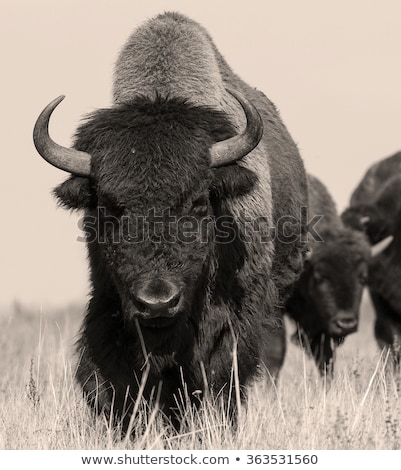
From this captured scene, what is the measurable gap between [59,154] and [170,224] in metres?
0.92

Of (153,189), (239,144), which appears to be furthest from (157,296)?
(239,144)

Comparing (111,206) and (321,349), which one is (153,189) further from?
(321,349)

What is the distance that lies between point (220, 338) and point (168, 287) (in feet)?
3.97

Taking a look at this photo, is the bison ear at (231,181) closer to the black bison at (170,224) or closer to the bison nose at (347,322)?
the black bison at (170,224)

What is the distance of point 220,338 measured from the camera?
7.20 meters

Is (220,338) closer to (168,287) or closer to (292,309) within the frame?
(168,287)

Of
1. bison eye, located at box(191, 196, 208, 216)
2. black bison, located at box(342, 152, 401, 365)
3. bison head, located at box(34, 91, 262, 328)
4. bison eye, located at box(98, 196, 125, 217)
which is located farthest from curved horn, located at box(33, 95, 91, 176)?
black bison, located at box(342, 152, 401, 365)

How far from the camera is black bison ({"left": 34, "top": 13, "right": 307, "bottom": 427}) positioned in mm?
6316

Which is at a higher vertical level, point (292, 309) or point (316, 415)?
point (316, 415)

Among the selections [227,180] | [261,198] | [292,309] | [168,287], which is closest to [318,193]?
[292,309]

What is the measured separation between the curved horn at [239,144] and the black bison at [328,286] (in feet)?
17.5

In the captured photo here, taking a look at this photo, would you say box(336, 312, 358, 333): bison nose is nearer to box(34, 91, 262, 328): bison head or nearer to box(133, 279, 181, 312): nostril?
box(34, 91, 262, 328): bison head

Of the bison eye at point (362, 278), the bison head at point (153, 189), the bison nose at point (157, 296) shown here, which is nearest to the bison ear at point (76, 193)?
the bison head at point (153, 189)
